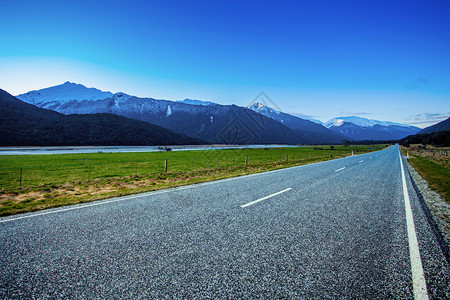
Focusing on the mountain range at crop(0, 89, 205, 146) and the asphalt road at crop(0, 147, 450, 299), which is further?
the mountain range at crop(0, 89, 205, 146)

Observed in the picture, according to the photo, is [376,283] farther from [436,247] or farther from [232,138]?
[232,138]

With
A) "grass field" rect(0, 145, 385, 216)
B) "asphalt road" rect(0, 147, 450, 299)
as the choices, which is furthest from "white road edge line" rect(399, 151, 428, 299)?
"grass field" rect(0, 145, 385, 216)

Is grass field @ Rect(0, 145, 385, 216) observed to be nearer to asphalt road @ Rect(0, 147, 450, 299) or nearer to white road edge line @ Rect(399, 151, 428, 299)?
asphalt road @ Rect(0, 147, 450, 299)

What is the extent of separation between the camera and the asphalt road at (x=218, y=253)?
8.46ft

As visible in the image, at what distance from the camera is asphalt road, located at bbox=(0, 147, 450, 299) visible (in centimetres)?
258

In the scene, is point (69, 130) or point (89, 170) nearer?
point (89, 170)

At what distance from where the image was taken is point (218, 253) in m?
3.41

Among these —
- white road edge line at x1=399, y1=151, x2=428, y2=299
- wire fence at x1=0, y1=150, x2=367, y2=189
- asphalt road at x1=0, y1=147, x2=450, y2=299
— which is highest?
white road edge line at x1=399, y1=151, x2=428, y2=299

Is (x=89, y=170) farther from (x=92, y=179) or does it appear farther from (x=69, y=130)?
(x=69, y=130)

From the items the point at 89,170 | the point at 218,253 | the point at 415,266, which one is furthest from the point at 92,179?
the point at 415,266

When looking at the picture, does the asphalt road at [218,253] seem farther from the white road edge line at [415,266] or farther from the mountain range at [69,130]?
the mountain range at [69,130]

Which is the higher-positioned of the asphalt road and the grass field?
the asphalt road

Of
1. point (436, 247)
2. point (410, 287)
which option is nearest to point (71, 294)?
point (410, 287)

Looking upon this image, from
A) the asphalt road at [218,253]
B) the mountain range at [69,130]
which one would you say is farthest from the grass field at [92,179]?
the mountain range at [69,130]
